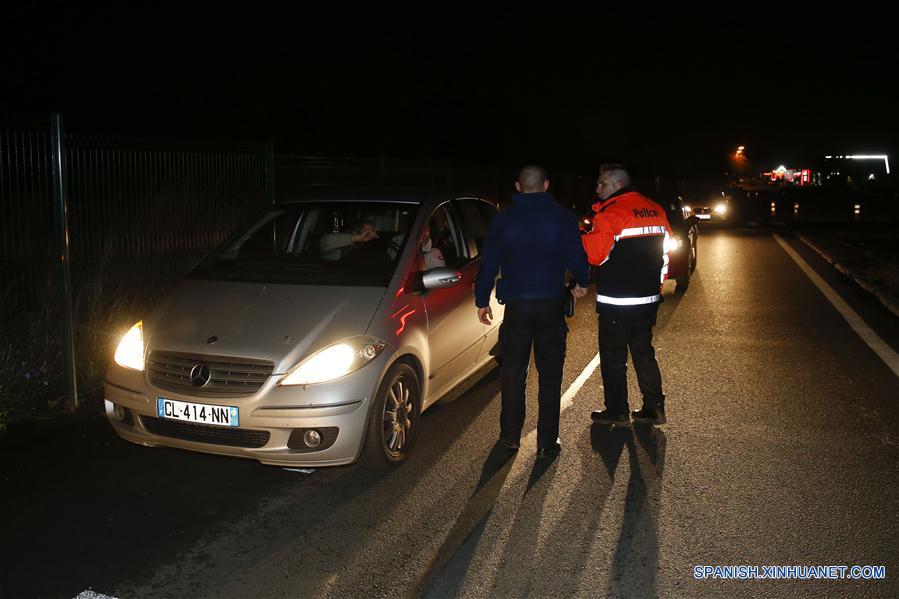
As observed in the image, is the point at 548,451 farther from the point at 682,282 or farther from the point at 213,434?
the point at 682,282

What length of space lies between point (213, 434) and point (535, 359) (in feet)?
6.46

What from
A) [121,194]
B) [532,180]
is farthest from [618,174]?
[121,194]

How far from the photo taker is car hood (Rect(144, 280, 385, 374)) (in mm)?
4957

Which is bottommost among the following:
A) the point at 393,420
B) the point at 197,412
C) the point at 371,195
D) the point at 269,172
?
the point at 393,420

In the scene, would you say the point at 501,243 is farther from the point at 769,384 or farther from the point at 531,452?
the point at 769,384

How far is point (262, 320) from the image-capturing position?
520cm

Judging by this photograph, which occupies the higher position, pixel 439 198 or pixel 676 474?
pixel 439 198

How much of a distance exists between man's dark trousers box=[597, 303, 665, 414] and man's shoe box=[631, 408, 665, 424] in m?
0.04

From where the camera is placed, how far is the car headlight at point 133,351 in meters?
5.19

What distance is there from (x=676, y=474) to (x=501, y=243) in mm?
1692

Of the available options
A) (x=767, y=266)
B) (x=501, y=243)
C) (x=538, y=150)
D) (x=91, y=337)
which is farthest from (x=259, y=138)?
(x=501, y=243)

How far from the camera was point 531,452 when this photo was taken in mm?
5598

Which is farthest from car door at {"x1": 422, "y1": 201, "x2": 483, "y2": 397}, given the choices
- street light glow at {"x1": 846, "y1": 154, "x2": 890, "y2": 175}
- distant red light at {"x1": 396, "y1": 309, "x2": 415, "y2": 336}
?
street light glow at {"x1": 846, "y1": 154, "x2": 890, "y2": 175}

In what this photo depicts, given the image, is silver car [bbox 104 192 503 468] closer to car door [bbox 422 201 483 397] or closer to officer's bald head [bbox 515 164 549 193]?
car door [bbox 422 201 483 397]
